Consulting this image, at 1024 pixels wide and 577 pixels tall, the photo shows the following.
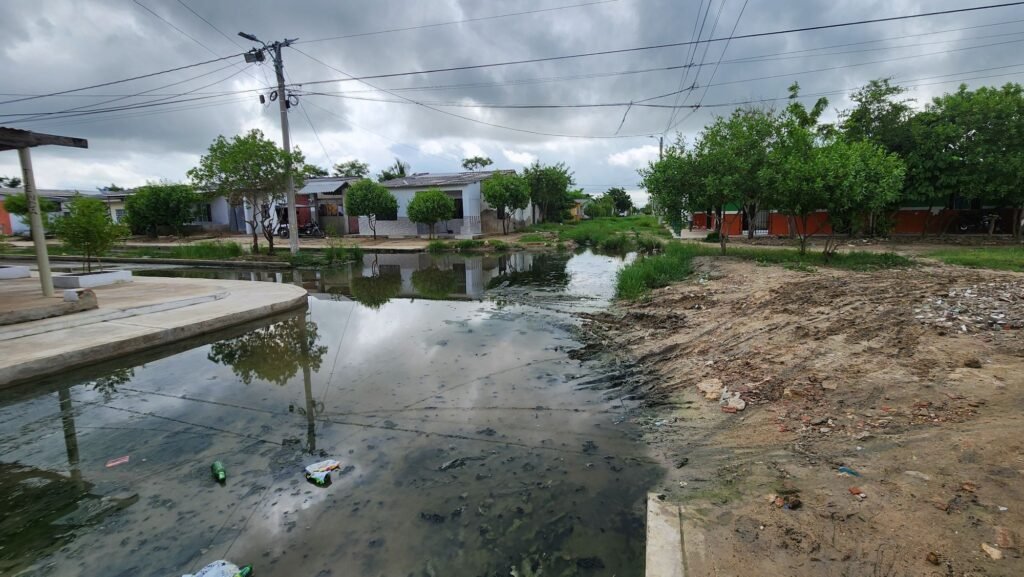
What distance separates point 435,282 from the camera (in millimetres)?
15023

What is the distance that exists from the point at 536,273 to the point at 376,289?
5.57 metres

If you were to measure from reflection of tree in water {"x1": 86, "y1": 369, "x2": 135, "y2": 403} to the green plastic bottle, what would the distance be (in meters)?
2.71

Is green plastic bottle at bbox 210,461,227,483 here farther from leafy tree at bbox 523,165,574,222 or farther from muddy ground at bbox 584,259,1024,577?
leafy tree at bbox 523,165,574,222

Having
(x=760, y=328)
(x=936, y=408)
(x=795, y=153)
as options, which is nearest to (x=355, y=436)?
(x=936, y=408)

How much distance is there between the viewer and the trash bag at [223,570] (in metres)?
2.87

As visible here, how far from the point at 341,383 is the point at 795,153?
50.2 ft

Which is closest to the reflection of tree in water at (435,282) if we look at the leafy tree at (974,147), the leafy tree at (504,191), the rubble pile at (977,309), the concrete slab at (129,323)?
the concrete slab at (129,323)

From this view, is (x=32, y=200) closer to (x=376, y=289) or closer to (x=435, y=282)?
(x=376, y=289)

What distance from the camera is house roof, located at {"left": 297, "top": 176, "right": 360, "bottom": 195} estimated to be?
3370 cm

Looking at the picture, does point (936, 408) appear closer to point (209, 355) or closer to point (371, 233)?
point (209, 355)

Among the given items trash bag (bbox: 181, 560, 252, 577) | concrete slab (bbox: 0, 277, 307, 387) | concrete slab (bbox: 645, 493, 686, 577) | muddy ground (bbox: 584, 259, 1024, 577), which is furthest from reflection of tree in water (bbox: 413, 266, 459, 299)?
concrete slab (bbox: 645, 493, 686, 577)

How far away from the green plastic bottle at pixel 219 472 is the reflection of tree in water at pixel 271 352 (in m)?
2.25

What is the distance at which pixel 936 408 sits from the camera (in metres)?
4.04

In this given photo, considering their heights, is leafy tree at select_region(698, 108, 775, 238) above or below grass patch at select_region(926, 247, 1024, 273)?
above
